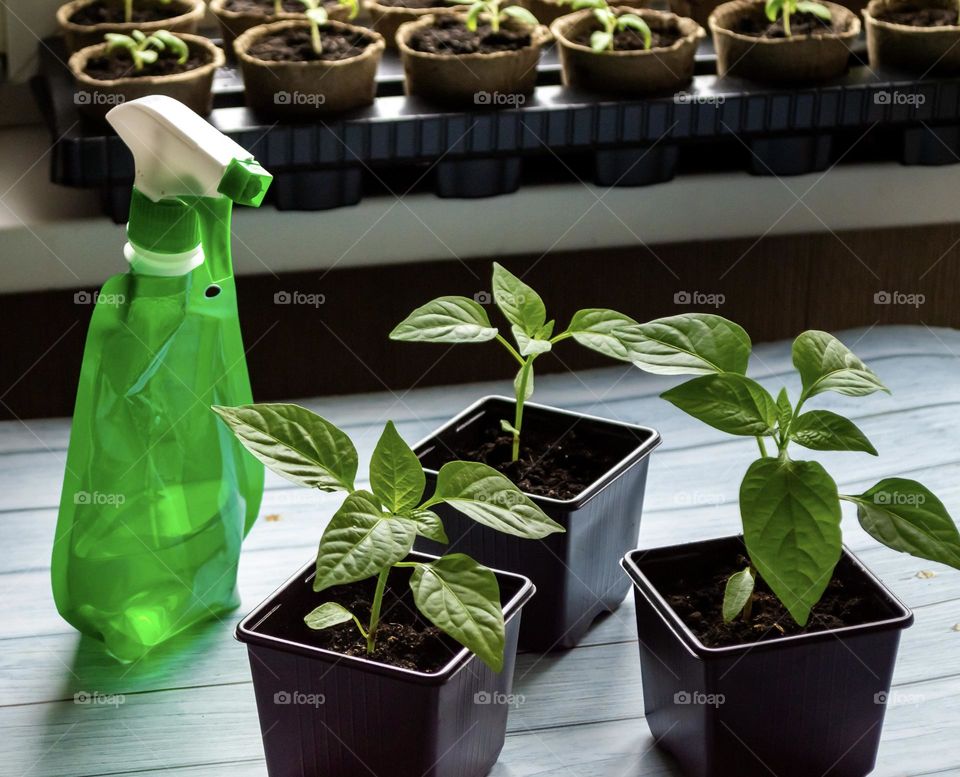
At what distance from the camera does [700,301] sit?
5.33 feet

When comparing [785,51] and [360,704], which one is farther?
[785,51]

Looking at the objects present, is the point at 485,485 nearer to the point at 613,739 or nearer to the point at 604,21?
the point at 613,739

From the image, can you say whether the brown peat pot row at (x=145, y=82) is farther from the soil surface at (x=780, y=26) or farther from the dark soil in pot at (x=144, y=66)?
the soil surface at (x=780, y=26)

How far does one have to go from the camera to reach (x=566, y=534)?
0.87 m

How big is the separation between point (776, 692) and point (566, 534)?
0.60 ft

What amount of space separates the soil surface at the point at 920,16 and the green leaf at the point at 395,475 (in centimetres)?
105

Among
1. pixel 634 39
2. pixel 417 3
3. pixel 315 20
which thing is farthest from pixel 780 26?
pixel 315 20

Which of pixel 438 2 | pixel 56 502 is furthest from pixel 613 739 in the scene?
pixel 438 2

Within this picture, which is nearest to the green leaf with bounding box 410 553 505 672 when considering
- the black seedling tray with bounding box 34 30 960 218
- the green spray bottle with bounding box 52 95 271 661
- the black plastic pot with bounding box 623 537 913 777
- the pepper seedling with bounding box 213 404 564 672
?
the pepper seedling with bounding box 213 404 564 672

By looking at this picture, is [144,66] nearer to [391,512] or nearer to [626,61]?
[626,61]

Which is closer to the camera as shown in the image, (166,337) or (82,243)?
(166,337)

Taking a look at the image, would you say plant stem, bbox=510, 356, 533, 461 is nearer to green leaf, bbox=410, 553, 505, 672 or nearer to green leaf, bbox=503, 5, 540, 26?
green leaf, bbox=410, 553, 505, 672

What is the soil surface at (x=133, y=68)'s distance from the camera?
1.31 metres

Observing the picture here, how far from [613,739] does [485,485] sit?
0.22 meters
